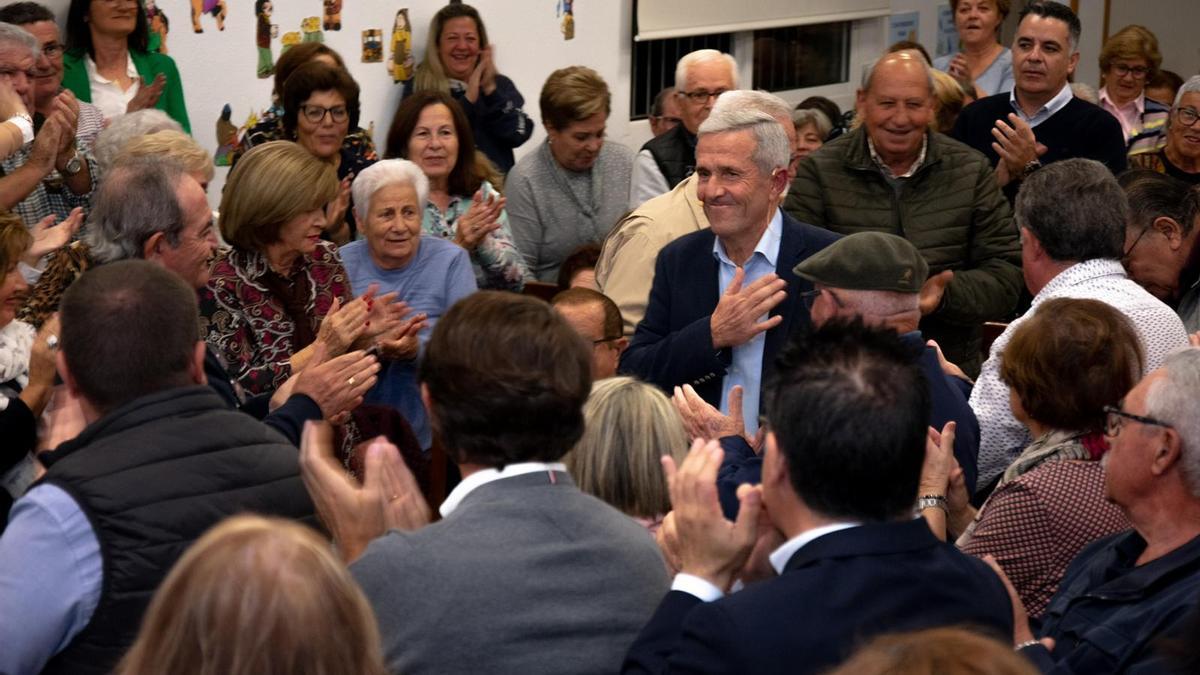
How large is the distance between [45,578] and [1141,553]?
5.68ft

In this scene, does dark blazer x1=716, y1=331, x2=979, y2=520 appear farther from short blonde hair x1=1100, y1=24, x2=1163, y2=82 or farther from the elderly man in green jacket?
short blonde hair x1=1100, y1=24, x2=1163, y2=82

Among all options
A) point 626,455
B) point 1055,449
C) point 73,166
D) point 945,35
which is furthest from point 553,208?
point 945,35

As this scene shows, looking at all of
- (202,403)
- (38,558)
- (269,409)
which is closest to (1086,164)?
(269,409)

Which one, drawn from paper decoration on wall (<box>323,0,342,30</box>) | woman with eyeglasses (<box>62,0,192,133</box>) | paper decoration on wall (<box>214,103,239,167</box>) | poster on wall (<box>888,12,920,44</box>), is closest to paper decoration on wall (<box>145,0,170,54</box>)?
woman with eyeglasses (<box>62,0,192,133</box>)

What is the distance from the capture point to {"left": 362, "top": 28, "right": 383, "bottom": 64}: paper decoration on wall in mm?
6750

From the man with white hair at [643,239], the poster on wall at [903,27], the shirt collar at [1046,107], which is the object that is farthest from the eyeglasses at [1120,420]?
the poster on wall at [903,27]

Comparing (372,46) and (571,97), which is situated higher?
(372,46)

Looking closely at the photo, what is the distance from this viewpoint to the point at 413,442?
13.1ft

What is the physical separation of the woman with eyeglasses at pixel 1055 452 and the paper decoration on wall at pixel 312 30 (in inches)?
163

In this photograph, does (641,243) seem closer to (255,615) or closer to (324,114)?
(324,114)

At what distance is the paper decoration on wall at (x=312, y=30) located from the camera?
6398 mm

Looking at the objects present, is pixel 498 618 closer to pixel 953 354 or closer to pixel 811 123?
pixel 953 354

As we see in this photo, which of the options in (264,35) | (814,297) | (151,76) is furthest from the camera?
(264,35)

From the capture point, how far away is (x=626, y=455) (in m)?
2.59
